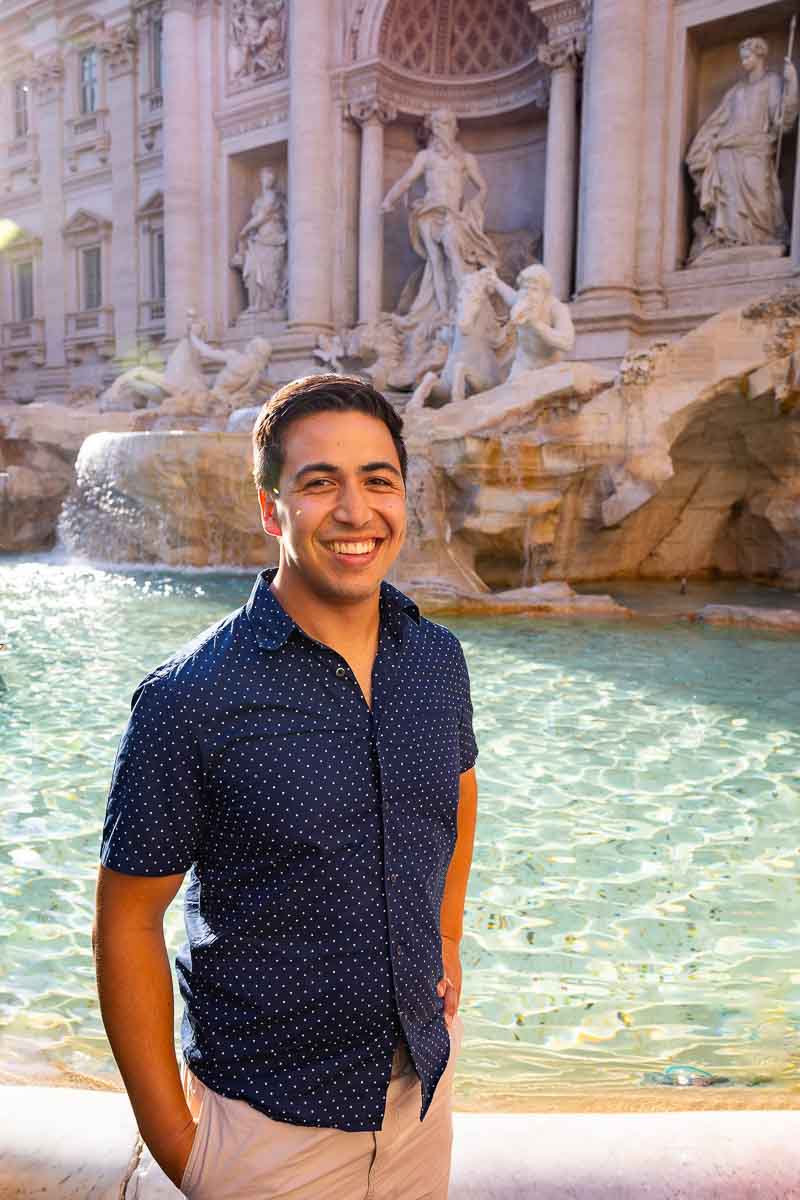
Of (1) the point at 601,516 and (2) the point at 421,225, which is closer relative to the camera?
(1) the point at 601,516

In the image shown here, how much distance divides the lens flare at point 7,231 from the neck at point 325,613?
24566 mm

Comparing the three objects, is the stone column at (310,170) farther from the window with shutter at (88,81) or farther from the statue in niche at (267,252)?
the window with shutter at (88,81)

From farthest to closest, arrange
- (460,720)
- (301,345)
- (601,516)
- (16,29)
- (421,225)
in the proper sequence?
1. (16,29)
2. (301,345)
3. (421,225)
4. (601,516)
5. (460,720)

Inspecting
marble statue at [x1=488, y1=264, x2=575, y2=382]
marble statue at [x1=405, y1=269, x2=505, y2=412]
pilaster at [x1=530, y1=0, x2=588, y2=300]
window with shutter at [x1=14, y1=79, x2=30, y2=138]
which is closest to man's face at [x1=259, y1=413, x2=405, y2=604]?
marble statue at [x1=488, y1=264, x2=575, y2=382]

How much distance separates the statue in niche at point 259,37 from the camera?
645 inches

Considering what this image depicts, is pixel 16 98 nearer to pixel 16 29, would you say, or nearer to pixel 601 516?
pixel 16 29

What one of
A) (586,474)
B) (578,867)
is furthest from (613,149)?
(578,867)

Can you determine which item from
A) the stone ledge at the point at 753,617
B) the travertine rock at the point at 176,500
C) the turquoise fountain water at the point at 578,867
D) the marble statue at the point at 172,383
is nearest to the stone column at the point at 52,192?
the marble statue at the point at 172,383

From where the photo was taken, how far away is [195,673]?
106 centimetres

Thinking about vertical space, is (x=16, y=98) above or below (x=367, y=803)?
above

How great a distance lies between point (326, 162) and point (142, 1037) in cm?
1633

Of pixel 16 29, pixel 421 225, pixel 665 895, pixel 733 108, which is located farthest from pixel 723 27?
pixel 16 29

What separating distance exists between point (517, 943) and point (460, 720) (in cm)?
149

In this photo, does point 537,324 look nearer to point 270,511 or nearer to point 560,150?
point 560,150
